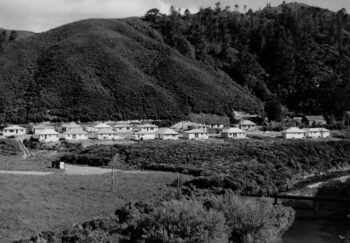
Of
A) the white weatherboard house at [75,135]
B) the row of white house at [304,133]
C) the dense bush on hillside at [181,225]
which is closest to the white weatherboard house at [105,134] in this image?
the white weatherboard house at [75,135]

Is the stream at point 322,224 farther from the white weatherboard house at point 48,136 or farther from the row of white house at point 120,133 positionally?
the white weatherboard house at point 48,136

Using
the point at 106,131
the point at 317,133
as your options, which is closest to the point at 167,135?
the point at 106,131

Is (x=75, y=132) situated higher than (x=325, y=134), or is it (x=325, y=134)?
(x=325, y=134)

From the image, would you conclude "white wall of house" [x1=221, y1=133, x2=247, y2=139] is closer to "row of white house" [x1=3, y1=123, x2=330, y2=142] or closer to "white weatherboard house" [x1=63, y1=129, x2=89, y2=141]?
"row of white house" [x1=3, y1=123, x2=330, y2=142]

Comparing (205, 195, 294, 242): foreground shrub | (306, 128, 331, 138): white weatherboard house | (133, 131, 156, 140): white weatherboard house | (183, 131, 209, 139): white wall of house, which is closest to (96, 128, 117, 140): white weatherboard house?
(133, 131, 156, 140): white weatherboard house

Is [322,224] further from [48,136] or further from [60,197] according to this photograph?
[48,136]

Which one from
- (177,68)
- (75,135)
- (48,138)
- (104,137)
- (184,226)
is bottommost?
(184,226)
